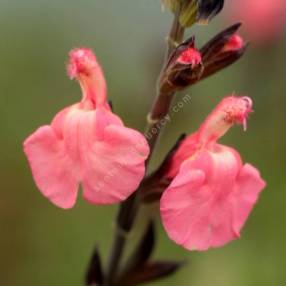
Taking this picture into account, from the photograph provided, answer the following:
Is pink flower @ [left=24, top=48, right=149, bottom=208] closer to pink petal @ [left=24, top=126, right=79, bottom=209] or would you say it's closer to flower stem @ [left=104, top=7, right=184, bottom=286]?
pink petal @ [left=24, top=126, right=79, bottom=209]

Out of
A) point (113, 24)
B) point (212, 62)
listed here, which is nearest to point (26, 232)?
point (212, 62)

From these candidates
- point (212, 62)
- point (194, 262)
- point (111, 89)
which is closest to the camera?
point (212, 62)

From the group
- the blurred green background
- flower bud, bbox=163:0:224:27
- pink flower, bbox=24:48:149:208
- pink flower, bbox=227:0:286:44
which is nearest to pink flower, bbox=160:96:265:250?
pink flower, bbox=24:48:149:208

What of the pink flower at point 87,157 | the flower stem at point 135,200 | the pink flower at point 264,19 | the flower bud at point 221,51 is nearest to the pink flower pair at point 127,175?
the pink flower at point 87,157

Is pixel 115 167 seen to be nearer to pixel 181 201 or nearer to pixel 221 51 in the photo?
pixel 181 201

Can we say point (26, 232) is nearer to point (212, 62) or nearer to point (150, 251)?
point (150, 251)

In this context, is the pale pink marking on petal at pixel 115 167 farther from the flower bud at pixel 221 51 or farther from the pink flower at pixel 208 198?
the flower bud at pixel 221 51
